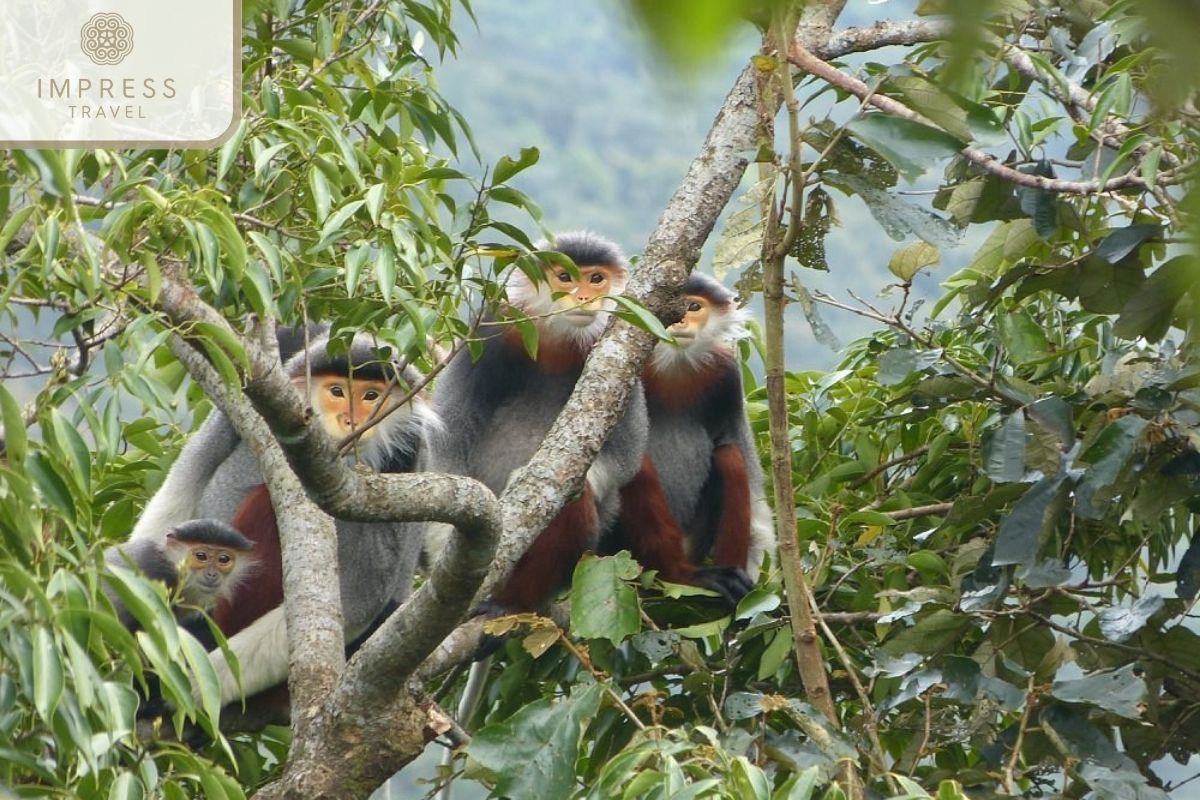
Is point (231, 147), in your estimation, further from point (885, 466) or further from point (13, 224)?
point (885, 466)

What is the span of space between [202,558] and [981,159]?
1981mm

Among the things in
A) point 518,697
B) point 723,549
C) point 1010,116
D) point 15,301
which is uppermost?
point 1010,116

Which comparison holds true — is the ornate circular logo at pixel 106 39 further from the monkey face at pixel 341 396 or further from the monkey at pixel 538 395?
the monkey at pixel 538 395

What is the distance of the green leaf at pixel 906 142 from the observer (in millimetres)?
2117

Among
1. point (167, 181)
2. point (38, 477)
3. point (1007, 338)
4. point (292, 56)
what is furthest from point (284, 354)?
point (38, 477)

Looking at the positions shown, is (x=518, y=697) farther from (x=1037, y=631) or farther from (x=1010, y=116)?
(x=1010, y=116)

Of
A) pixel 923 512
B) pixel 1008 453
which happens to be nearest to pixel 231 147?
pixel 1008 453

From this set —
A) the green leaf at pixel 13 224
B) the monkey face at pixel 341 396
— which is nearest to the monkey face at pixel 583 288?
the monkey face at pixel 341 396

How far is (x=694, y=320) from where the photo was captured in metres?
4.35

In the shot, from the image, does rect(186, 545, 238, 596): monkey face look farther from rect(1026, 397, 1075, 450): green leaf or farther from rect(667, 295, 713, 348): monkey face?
rect(1026, 397, 1075, 450): green leaf

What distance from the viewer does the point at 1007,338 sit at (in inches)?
131

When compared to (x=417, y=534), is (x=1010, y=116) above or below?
above

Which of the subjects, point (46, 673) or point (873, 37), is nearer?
point (46, 673)

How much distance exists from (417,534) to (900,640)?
153 cm
